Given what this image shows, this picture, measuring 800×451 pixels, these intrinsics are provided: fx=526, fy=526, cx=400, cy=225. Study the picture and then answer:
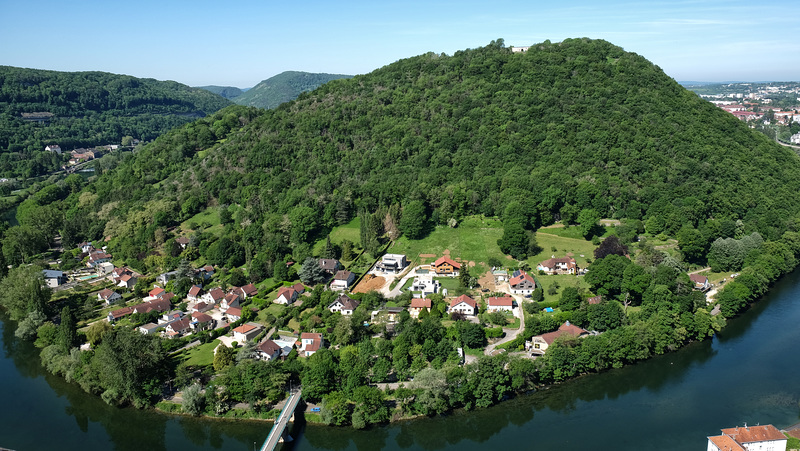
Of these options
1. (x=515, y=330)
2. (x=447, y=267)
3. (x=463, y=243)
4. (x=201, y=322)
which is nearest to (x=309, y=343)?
(x=201, y=322)

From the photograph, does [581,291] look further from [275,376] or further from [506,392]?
[275,376]

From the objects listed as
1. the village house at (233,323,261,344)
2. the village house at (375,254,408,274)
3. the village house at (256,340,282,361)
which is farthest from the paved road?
the village house at (233,323,261,344)

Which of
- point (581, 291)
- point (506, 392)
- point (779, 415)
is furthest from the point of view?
point (581, 291)

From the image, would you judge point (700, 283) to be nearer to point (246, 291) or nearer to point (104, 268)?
point (246, 291)

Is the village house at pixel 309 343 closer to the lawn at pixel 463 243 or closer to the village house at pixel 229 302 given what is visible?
the village house at pixel 229 302

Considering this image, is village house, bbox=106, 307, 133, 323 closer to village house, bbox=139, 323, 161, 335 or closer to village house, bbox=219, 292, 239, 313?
village house, bbox=139, 323, 161, 335

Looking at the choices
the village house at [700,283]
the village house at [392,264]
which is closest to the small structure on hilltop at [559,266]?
the village house at [700,283]

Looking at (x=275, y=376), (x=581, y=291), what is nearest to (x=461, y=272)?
(x=581, y=291)
